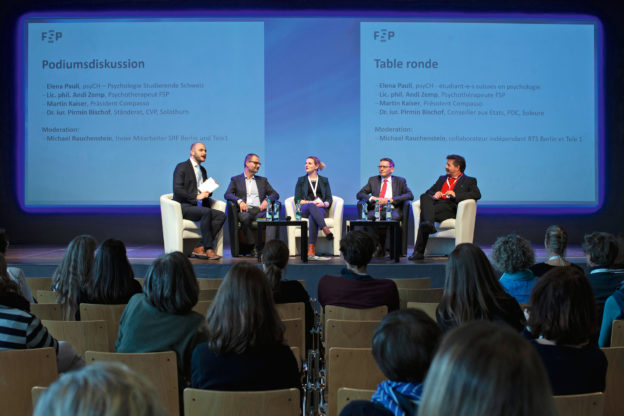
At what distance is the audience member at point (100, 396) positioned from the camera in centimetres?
72

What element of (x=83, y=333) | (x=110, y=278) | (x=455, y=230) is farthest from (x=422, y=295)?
(x=455, y=230)

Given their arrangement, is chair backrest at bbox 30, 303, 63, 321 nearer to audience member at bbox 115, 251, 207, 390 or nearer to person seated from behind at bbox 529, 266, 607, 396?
audience member at bbox 115, 251, 207, 390

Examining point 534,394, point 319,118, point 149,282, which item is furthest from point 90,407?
→ point 319,118

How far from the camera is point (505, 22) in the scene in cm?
804

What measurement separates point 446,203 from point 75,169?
4.76 m

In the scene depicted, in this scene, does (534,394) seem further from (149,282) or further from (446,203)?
(446,203)

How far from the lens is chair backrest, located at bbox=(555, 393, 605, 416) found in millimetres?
1608

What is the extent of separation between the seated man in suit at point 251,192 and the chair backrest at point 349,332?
413cm

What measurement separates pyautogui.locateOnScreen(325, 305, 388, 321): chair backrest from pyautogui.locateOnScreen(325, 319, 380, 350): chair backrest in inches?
10.2

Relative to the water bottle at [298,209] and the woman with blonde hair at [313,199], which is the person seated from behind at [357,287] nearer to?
the woman with blonde hair at [313,199]

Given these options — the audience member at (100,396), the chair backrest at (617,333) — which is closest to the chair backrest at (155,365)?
the audience member at (100,396)

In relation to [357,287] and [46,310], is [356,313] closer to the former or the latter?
[357,287]

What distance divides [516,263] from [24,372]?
7.98ft

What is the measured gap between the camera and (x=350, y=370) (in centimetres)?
217
